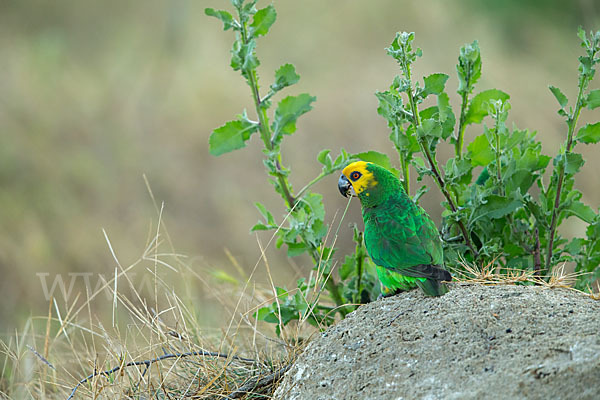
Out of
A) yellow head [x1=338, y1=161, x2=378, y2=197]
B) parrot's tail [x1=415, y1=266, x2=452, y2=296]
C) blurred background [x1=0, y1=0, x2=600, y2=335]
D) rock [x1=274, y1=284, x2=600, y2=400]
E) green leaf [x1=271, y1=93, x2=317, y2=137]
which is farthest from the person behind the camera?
blurred background [x1=0, y1=0, x2=600, y2=335]

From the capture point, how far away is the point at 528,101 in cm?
588

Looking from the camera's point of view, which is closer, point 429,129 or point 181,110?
point 429,129

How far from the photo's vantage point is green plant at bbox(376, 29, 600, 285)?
173 centimetres

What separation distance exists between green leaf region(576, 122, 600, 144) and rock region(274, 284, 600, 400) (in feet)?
1.67

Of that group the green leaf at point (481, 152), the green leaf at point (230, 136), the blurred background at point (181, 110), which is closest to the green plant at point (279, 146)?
the green leaf at point (230, 136)

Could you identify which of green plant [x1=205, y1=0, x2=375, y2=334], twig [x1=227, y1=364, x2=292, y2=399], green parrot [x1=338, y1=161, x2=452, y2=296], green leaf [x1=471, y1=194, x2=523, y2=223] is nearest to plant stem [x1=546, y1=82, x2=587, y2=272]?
green leaf [x1=471, y1=194, x2=523, y2=223]

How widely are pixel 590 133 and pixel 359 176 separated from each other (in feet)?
2.47

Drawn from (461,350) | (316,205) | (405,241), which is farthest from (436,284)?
(316,205)

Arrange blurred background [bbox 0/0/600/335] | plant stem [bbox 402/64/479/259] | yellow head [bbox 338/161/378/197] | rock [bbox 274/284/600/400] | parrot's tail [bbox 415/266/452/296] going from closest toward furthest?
rock [bbox 274/284/600/400] → parrot's tail [bbox 415/266/452/296] → plant stem [bbox 402/64/479/259] → yellow head [bbox 338/161/378/197] → blurred background [bbox 0/0/600/335]

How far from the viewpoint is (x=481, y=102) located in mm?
1864

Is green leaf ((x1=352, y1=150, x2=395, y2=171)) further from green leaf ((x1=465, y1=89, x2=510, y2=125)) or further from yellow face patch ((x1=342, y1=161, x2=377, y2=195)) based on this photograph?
green leaf ((x1=465, y1=89, x2=510, y2=125))

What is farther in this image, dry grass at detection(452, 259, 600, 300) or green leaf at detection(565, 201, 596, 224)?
green leaf at detection(565, 201, 596, 224)

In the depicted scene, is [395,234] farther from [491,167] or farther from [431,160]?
[491,167]

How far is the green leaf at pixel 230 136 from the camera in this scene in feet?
6.20
